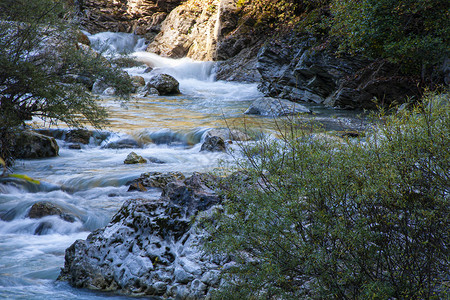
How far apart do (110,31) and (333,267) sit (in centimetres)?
3831

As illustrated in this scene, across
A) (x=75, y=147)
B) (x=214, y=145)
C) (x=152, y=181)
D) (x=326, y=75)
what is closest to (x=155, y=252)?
(x=152, y=181)

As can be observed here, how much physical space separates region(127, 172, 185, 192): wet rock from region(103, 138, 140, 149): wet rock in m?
4.11

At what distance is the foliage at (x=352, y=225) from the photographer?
2.25 meters

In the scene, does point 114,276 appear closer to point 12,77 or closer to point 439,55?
point 12,77

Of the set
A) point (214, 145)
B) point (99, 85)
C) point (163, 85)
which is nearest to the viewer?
point (214, 145)

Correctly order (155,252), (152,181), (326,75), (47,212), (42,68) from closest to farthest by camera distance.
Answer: (155,252), (47,212), (152,181), (42,68), (326,75)

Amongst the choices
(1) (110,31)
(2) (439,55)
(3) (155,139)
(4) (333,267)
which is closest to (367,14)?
(2) (439,55)

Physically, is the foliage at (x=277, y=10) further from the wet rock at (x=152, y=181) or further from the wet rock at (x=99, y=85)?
the wet rock at (x=152, y=181)

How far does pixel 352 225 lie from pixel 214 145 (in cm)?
784

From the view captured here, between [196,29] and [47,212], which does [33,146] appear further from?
[196,29]

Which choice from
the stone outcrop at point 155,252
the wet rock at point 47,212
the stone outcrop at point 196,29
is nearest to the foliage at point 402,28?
the stone outcrop at point 155,252

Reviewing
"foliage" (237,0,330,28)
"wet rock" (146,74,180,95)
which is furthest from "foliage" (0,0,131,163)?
"foliage" (237,0,330,28)

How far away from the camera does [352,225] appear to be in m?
2.46

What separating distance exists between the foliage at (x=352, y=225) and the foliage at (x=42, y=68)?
7381 mm
